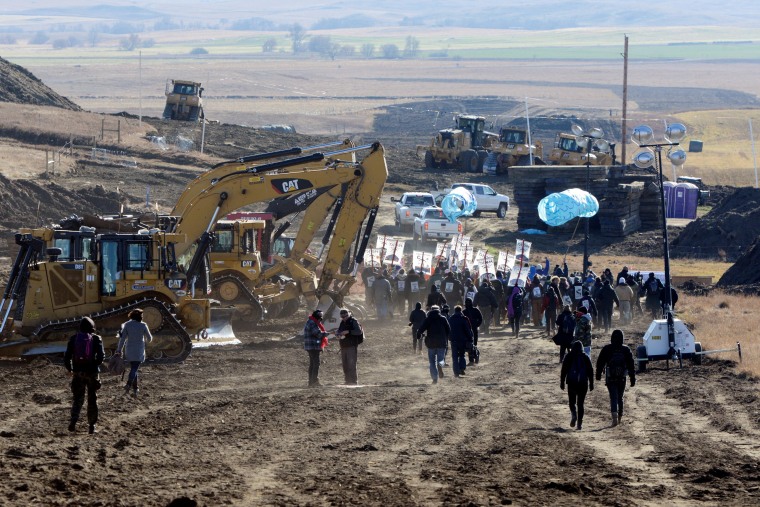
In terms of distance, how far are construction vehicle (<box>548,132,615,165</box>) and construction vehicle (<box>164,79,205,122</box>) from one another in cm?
2283

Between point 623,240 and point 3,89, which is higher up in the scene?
point 3,89

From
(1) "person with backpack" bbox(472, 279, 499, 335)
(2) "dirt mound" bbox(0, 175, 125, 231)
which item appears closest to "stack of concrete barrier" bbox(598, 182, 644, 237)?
(2) "dirt mound" bbox(0, 175, 125, 231)

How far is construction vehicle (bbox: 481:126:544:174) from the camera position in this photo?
64250mm

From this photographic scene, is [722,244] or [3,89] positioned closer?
[722,244]

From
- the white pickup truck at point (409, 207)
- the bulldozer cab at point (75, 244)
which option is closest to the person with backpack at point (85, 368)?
the bulldozer cab at point (75, 244)

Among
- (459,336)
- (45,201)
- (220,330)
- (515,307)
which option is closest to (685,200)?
(45,201)

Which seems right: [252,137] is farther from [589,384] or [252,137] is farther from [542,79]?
[542,79]

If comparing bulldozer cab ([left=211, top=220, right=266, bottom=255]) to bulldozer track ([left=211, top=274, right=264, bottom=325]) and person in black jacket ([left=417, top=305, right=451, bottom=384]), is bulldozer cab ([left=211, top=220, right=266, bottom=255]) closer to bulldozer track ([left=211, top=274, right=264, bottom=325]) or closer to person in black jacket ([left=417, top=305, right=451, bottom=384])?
bulldozer track ([left=211, top=274, right=264, bottom=325])

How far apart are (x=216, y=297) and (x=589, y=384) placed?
462 inches

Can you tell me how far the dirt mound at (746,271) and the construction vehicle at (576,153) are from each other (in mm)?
19394

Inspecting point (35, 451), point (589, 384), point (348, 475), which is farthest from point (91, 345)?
point (589, 384)

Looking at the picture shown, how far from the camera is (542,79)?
192m

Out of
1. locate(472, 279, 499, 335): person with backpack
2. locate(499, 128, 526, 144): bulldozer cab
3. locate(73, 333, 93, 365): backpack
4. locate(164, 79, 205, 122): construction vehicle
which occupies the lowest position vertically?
locate(472, 279, 499, 335): person with backpack

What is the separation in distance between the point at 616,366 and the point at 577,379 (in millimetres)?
693
